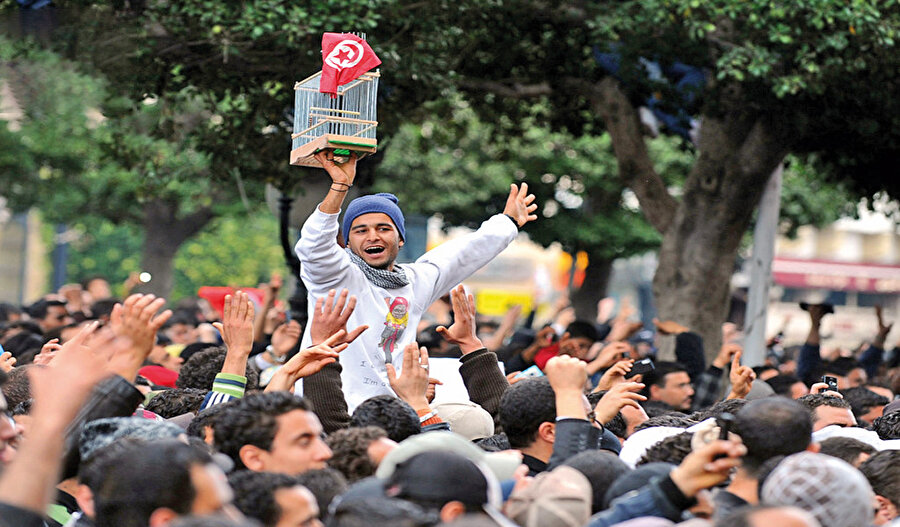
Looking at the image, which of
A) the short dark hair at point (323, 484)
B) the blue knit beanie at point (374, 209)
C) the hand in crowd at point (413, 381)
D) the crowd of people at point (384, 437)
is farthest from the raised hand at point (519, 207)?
the short dark hair at point (323, 484)

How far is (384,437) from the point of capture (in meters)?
4.21

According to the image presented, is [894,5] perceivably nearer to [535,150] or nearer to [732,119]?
[732,119]

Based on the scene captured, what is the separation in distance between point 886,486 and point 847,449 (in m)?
0.33

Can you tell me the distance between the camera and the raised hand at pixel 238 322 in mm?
5012

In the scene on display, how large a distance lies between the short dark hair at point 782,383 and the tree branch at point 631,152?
336cm

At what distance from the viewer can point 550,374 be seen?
4492 millimetres

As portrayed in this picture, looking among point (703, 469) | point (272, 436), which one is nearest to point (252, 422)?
point (272, 436)

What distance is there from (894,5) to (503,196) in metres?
13.0

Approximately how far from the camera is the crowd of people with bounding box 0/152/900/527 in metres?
3.25

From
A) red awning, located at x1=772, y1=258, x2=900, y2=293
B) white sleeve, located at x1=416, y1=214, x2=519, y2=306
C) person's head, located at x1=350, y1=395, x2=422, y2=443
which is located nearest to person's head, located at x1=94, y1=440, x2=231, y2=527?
person's head, located at x1=350, y1=395, x2=422, y2=443

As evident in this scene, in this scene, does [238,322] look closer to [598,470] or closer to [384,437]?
[384,437]

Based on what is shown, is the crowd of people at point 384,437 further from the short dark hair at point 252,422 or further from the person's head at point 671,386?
the person's head at point 671,386

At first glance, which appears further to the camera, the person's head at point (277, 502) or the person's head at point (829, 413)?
the person's head at point (829, 413)

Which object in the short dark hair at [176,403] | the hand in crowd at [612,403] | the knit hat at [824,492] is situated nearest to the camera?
the knit hat at [824,492]
